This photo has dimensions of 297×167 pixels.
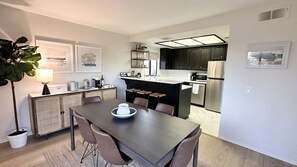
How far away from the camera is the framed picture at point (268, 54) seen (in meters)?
2.12

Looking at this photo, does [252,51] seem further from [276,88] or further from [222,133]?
[222,133]

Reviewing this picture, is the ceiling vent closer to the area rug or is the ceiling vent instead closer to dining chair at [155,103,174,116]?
dining chair at [155,103,174,116]

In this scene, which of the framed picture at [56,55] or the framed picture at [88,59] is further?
the framed picture at [88,59]

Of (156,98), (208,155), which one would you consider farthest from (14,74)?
(208,155)

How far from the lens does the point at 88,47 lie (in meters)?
3.60

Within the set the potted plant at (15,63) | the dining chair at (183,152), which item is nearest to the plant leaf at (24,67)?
the potted plant at (15,63)

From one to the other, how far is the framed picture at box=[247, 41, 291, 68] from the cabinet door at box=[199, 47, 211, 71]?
2.72 meters

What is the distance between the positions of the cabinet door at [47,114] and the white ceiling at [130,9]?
172cm

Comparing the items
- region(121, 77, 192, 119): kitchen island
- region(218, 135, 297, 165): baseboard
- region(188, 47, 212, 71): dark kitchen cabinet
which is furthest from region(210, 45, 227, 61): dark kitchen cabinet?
region(218, 135, 297, 165): baseboard

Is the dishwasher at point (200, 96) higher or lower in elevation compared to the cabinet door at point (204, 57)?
lower

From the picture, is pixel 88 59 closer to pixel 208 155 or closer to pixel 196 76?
pixel 208 155

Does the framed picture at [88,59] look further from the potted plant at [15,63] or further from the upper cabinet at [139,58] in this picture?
the upper cabinet at [139,58]

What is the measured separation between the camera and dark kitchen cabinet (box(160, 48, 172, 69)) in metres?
5.98

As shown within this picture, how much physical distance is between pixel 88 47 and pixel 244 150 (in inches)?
161
